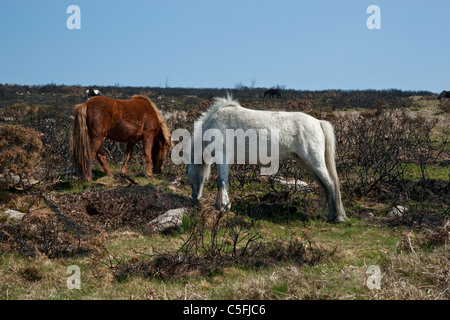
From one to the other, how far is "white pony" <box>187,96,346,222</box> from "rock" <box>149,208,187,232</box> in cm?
83

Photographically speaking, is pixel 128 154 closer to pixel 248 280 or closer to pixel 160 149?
pixel 160 149

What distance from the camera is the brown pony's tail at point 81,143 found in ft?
29.3

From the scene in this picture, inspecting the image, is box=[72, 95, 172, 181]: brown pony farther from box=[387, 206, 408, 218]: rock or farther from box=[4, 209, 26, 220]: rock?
box=[387, 206, 408, 218]: rock

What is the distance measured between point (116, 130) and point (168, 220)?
13.1 ft

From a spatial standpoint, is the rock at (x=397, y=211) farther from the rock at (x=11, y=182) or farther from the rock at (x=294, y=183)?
the rock at (x=11, y=182)

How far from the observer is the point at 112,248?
5.71 meters

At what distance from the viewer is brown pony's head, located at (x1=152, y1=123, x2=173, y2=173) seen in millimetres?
10719

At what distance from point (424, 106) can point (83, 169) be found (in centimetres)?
2880

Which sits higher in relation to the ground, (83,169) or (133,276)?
(83,169)

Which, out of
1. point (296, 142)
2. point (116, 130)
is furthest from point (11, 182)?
point (296, 142)

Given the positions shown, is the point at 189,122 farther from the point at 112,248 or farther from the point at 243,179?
the point at 112,248

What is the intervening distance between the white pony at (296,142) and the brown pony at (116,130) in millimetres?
2843

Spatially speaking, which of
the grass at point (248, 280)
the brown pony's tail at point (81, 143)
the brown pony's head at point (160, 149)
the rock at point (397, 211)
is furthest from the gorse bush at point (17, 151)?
the rock at point (397, 211)
